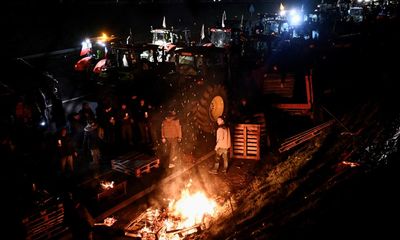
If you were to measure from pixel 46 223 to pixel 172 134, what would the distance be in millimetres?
4563

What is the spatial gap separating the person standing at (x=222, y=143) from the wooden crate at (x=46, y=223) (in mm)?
4566

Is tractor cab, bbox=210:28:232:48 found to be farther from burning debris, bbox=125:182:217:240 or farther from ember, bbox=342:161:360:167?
ember, bbox=342:161:360:167

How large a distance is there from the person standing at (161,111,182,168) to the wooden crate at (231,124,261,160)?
1.97 metres

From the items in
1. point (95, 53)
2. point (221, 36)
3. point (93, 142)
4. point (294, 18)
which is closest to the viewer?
point (93, 142)

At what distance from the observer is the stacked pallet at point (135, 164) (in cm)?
961

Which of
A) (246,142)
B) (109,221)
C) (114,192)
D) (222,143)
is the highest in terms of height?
(222,143)

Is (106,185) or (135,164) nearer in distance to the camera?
(106,185)

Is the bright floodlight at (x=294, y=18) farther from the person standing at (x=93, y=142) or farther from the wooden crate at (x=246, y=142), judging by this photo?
the person standing at (x=93, y=142)

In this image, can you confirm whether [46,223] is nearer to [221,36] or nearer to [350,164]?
[350,164]

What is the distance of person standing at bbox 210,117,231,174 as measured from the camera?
10195 mm

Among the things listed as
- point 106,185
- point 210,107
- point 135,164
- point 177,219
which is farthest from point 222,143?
point 106,185

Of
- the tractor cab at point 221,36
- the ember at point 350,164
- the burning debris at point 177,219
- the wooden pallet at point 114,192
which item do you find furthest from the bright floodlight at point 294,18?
the wooden pallet at point 114,192

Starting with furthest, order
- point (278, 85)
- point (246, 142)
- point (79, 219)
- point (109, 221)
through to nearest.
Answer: point (278, 85), point (246, 142), point (109, 221), point (79, 219)

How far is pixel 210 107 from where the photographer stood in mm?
11969
